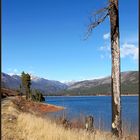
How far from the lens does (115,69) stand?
1280 centimetres

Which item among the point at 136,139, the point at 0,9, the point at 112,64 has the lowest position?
the point at 136,139

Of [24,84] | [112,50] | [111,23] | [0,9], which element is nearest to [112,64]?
[112,50]

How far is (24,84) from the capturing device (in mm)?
91125

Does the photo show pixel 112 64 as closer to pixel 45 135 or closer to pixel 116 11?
pixel 116 11

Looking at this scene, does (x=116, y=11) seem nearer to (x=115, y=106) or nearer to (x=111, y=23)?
(x=111, y=23)

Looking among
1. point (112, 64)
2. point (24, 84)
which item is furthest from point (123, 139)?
point (24, 84)

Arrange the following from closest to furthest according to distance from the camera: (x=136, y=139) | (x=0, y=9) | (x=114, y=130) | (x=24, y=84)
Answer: (x=0, y=9) → (x=114, y=130) → (x=136, y=139) → (x=24, y=84)

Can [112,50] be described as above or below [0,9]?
below

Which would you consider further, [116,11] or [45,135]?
[116,11]

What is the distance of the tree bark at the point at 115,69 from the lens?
12.5 m

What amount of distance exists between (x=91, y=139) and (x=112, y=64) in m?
3.20

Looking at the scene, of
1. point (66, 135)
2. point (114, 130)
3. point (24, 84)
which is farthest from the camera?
point (24, 84)

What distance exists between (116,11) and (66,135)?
4.68 metres

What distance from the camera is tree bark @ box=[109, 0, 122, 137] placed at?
12547 mm
